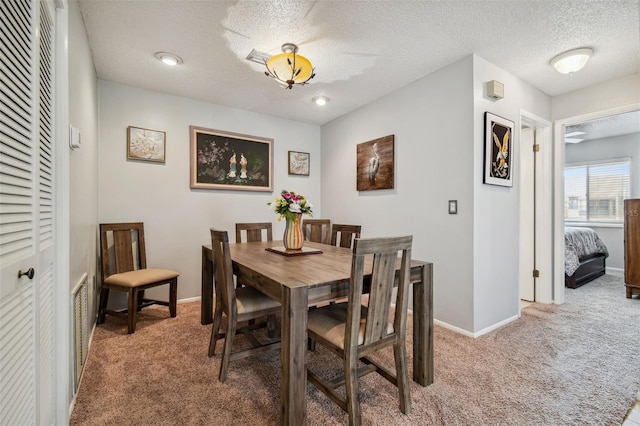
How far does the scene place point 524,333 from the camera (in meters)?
2.58

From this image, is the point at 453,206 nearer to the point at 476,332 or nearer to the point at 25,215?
the point at 476,332

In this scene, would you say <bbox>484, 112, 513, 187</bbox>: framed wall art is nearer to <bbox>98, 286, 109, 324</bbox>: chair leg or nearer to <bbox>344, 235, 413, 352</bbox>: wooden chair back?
<bbox>344, 235, 413, 352</bbox>: wooden chair back

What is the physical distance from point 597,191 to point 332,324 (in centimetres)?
650

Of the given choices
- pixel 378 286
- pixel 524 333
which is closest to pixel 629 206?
pixel 524 333

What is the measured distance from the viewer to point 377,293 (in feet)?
4.66

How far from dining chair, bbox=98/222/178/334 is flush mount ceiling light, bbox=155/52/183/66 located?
1.63 metres

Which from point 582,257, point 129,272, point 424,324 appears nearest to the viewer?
point 424,324

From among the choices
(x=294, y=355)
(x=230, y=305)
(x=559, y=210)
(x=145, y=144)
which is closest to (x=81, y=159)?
(x=145, y=144)

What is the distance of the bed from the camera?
12.8 ft

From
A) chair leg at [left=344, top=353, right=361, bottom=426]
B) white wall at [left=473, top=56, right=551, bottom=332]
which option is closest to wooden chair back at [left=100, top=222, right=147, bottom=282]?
chair leg at [left=344, top=353, right=361, bottom=426]

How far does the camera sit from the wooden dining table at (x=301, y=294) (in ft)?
4.39

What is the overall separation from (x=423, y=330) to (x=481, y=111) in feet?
6.47

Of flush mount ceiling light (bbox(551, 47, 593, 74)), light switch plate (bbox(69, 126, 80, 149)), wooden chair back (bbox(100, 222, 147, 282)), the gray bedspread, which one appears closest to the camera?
light switch plate (bbox(69, 126, 80, 149))

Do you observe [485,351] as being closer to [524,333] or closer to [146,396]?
[524,333]
